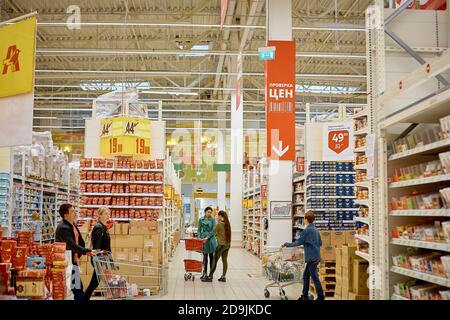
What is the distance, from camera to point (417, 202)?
3.74m

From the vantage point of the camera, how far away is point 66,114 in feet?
100

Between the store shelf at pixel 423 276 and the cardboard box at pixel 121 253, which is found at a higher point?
the store shelf at pixel 423 276

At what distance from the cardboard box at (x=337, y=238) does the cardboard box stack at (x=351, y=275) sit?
78.8 inches

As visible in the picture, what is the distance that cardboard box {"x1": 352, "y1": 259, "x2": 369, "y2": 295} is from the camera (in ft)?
20.2

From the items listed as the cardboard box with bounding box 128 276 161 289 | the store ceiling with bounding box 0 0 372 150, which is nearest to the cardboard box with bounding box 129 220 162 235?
the cardboard box with bounding box 128 276 161 289

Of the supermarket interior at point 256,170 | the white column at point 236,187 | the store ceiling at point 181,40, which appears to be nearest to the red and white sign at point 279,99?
the supermarket interior at point 256,170

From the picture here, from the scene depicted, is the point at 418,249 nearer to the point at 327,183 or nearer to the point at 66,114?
the point at 327,183

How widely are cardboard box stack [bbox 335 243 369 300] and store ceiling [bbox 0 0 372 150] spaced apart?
4.90 meters

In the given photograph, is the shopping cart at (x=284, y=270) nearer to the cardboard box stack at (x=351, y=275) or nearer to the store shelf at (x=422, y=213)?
the cardboard box stack at (x=351, y=275)

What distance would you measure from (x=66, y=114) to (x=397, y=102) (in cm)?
2849

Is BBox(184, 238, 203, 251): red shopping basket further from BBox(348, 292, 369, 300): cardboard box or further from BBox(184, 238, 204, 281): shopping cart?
BBox(348, 292, 369, 300): cardboard box

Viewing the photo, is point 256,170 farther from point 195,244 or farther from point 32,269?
point 32,269

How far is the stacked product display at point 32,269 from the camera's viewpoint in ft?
13.1
